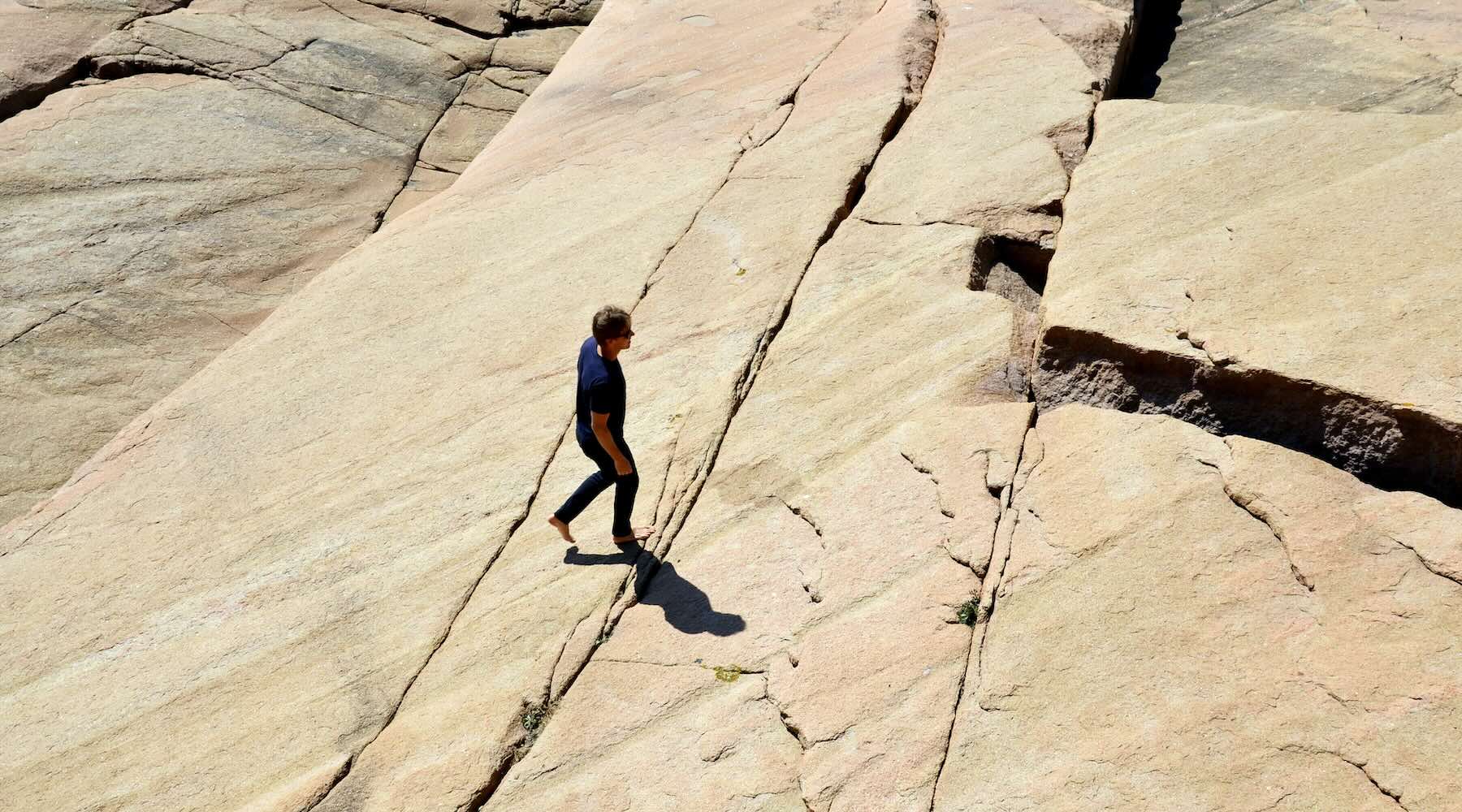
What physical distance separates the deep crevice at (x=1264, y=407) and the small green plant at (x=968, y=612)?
119 cm

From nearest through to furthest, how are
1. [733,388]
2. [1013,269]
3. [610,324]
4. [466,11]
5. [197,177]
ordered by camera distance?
[610,324], [733,388], [1013,269], [197,177], [466,11]

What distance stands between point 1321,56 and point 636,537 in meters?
6.01

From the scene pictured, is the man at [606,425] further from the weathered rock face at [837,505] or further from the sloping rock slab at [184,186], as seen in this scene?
the sloping rock slab at [184,186]

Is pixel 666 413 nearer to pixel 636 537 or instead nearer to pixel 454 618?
pixel 636 537

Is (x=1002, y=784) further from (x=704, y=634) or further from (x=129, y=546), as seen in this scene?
(x=129, y=546)

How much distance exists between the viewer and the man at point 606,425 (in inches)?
180

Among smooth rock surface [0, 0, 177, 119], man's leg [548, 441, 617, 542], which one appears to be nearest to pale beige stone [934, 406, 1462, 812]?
man's leg [548, 441, 617, 542]

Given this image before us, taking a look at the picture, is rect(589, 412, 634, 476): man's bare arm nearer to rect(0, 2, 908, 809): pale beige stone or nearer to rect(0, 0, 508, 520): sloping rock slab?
rect(0, 2, 908, 809): pale beige stone

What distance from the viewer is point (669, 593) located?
15.7 ft

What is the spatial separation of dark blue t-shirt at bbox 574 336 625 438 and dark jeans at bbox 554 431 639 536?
90 millimetres

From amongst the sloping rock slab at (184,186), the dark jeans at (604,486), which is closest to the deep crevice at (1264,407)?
the dark jeans at (604,486)

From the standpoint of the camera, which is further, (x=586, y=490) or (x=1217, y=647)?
(x=586, y=490)

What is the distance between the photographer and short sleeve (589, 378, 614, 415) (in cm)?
457

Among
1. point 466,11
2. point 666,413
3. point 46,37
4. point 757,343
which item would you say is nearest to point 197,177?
point 46,37
